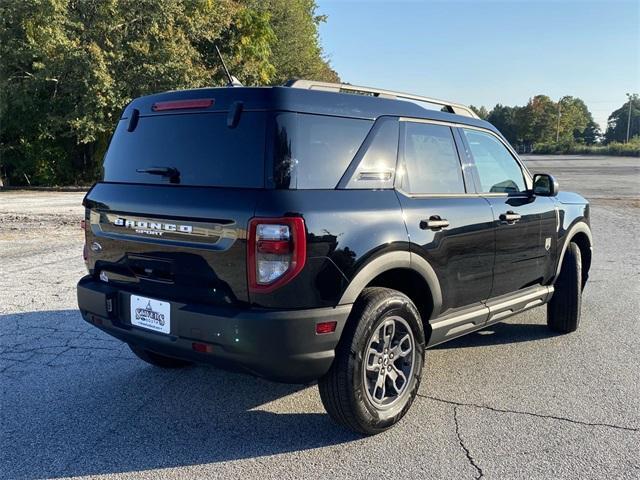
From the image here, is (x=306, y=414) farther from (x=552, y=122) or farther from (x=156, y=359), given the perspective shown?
(x=552, y=122)

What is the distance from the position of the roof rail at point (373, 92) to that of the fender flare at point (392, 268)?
41.9 inches

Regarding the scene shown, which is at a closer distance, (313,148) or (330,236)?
(330,236)

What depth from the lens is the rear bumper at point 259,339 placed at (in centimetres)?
283

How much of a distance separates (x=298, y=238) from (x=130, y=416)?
1.71m

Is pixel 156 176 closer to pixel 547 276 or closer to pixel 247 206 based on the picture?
pixel 247 206

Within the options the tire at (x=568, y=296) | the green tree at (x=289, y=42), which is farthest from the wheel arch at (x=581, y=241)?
the green tree at (x=289, y=42)

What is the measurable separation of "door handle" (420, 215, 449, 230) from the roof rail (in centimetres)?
86

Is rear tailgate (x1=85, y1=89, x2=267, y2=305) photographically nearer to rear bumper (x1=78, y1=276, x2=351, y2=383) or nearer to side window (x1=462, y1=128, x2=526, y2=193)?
rear bumper (x1=78, y1=276, x2=351, y2=383)

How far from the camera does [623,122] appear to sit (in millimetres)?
112312

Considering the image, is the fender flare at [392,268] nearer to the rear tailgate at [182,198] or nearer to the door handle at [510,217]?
the rear tailgate at [182,198]

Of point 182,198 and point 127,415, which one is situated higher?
point 182,198

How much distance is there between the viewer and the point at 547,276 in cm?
485

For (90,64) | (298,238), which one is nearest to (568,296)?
(298,238)

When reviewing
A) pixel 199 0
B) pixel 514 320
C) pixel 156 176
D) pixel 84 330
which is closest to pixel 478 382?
pixel 514 320
